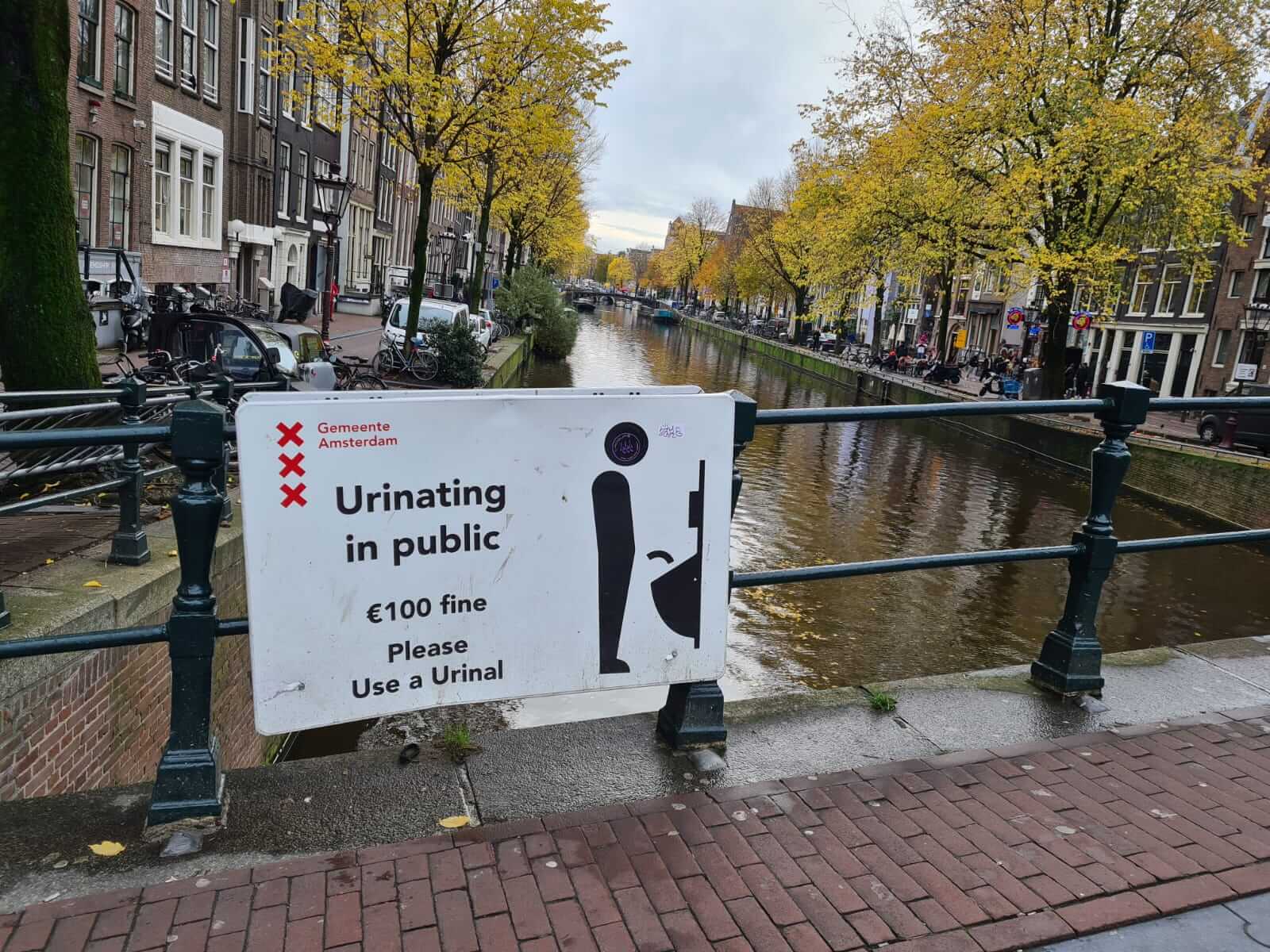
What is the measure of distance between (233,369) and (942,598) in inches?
353

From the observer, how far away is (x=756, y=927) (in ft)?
6.99

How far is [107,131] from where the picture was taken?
18.7 metres

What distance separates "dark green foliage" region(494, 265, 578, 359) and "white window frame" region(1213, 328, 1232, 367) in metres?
23.1

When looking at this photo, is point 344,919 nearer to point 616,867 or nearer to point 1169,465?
point 616,867

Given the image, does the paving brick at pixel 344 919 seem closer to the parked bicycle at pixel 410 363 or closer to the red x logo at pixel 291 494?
the red x logo at pixel 291 494

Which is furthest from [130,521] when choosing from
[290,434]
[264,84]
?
[264,84]

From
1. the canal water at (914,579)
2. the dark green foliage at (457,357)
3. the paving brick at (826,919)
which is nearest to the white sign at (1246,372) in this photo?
A: the canal water at (914,579)

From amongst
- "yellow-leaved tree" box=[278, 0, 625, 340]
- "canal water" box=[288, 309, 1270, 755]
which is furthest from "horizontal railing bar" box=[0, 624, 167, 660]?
"yellow-leaved tree" box=[278, 0, 625, 340]

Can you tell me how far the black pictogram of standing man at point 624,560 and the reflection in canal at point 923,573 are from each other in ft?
14.0

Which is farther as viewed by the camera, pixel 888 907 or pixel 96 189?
pixel 96 189

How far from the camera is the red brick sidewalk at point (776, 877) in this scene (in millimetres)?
2033

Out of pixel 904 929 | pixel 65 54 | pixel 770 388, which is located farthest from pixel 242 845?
pixel 770 388

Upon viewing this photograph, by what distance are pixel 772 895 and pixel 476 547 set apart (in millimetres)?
1172

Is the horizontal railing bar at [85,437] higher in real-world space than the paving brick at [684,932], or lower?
higher
